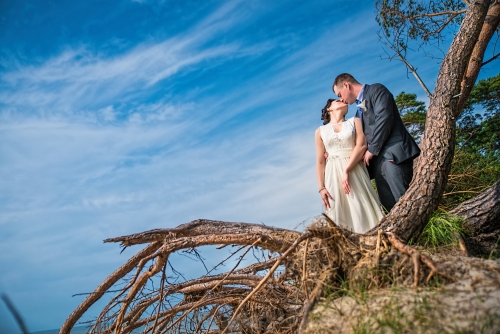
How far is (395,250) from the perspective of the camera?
329 centimetres

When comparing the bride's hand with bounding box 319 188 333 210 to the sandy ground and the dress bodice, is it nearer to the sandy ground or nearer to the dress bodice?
the dress bodice

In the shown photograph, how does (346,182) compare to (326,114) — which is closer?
(346,182)

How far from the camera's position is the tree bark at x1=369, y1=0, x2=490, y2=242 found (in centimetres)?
448

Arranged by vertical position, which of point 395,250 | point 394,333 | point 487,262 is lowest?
point 394,333

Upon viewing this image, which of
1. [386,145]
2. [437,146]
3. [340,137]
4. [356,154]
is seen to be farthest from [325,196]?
[437,146]

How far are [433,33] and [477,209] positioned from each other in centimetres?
596

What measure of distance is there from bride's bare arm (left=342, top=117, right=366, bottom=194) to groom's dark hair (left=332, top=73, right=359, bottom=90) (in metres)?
0.65

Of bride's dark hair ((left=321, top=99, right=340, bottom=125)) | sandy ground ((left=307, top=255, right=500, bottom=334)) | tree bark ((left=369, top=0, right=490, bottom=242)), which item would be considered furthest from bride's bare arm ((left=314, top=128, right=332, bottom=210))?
sandy ground ((left=307, top=255, right=500, bottom=334))

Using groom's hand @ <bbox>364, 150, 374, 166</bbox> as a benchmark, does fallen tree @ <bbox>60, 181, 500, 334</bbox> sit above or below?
below

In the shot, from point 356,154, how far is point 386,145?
14.9 inches

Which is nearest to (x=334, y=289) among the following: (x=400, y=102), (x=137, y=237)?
(x=137, y=237)

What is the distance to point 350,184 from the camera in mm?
5633

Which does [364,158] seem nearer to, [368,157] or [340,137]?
[368,157]

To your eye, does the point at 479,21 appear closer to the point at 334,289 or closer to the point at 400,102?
the point at 334,289
